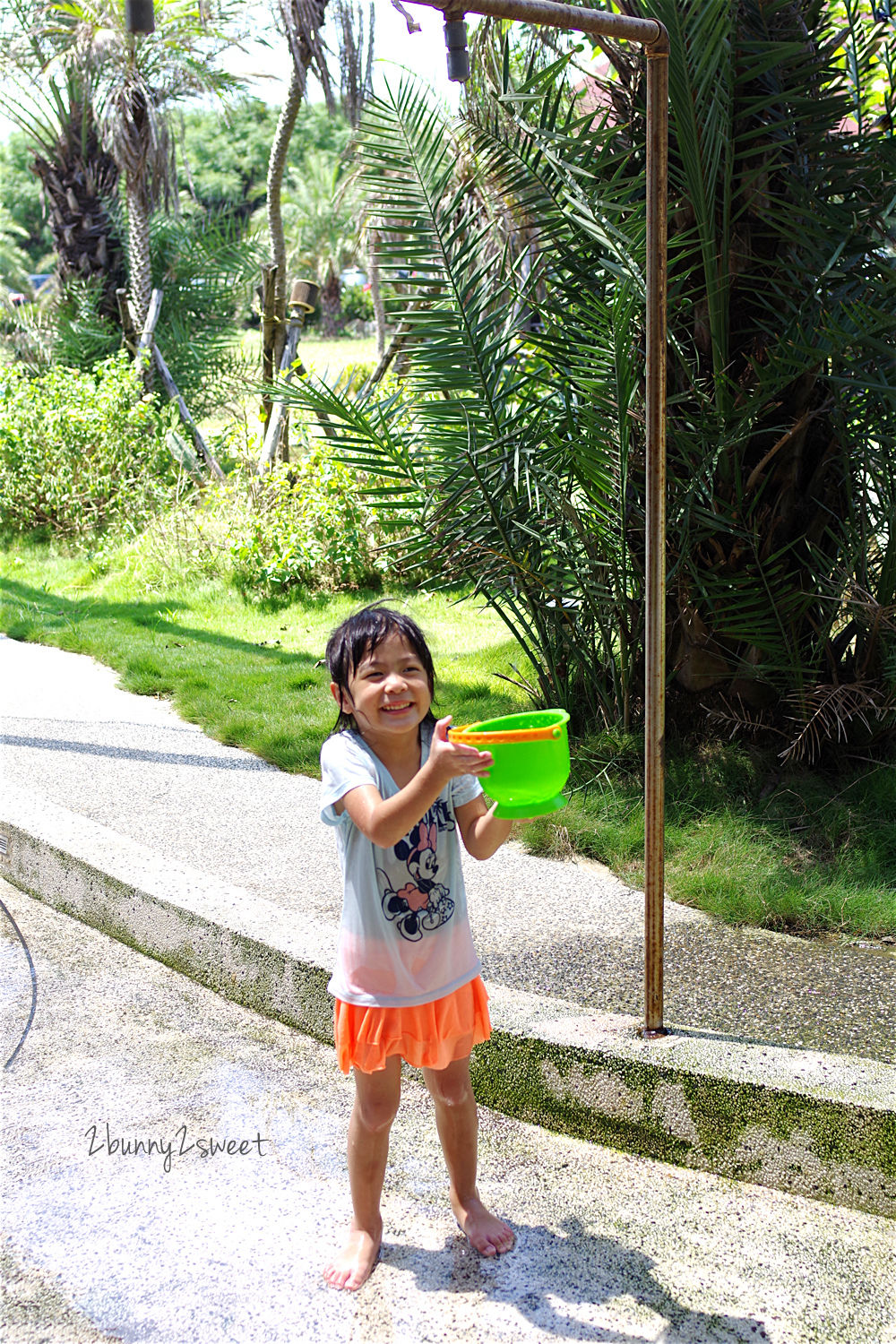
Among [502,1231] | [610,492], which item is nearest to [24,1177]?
[502,1231]

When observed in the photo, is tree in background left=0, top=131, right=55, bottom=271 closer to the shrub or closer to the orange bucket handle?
the shrub

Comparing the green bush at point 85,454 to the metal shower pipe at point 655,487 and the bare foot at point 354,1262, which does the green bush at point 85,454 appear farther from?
the bare foot at point 354,1262

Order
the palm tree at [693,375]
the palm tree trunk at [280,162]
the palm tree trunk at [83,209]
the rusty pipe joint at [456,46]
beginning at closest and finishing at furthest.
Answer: the rusty pipe joint at [456,46]
the palm tree at [693,375]
the palm tree trunk at [280,162]
the palm tree trunk at [83,209]

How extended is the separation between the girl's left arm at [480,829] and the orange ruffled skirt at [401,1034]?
0.89 feet

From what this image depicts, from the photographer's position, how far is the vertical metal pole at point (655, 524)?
264 cm

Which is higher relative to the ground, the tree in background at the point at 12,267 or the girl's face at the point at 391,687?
the tree in background at the point at 12,267

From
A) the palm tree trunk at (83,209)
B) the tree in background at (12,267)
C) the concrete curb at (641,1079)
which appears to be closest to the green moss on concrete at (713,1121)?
the concrete curb at (641,1079)

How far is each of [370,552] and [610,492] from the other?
414 centimetres

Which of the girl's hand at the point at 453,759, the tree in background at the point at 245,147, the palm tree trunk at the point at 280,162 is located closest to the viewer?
the girl's hand at the point at 453,759

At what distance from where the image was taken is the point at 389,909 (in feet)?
7.09

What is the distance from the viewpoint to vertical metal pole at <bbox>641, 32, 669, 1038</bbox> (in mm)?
2645

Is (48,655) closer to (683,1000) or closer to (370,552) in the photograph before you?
(370,552)

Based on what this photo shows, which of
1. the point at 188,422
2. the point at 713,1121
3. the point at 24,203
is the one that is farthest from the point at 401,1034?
the point at 24,203

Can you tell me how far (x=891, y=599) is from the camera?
4.21 meters
